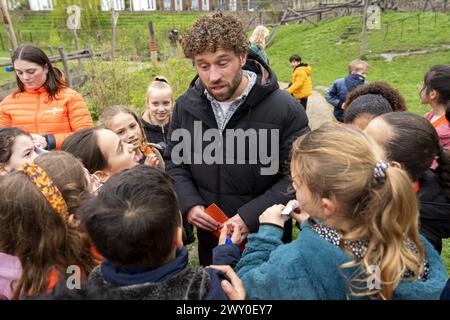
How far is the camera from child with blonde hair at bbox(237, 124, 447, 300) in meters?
1.26

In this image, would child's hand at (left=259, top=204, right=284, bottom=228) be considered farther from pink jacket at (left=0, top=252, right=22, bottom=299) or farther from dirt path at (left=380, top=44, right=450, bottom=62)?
dirt path at (left=380, top=44, right=450, bottom=62)

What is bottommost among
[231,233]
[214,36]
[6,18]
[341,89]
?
[231,233]

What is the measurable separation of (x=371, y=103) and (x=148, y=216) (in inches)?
79.0

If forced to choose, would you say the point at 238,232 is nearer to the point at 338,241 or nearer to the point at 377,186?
the point at 338,241

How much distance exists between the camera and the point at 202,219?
2189 mm

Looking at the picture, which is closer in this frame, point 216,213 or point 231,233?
point 231,233

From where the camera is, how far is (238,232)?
196 centimetres

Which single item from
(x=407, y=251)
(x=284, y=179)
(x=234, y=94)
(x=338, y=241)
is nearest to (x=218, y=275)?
(x=338, y=241)

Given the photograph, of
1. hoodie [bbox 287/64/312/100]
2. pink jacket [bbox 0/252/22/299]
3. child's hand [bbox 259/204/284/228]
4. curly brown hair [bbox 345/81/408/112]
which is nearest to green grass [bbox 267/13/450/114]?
hoodie [bbox 287/64/312/100]

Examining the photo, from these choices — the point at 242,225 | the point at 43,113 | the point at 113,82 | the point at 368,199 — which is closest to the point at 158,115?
the point at 43,113

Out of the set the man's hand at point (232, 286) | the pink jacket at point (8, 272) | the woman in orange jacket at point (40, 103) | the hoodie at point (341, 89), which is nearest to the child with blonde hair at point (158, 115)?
the woman in orange jacket at point (40, 103)

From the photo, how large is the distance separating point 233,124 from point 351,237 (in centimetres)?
104

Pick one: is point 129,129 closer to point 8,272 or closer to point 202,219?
point 202,219

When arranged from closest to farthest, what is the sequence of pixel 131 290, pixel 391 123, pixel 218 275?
pixel 131 290, pixel 218 275, pixel 391 123
